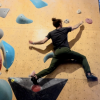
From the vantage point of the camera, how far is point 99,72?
1397 mm

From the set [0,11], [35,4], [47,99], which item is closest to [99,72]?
[47,99]

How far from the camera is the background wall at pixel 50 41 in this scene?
134 cm

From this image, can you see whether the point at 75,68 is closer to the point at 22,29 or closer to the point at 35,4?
the point at 22,29

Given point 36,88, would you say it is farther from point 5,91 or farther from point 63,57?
point 63,57

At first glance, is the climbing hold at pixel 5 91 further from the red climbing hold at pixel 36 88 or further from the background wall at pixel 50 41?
the red climbing hold at pixel 36 88

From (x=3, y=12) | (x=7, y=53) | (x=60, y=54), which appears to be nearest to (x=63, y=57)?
(x=60, y=54)

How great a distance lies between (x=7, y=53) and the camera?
153 centimetres

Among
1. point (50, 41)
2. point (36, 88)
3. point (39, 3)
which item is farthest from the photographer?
point (39, 3)

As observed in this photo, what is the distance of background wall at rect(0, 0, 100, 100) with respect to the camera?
134 cm

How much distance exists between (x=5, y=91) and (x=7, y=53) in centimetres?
44

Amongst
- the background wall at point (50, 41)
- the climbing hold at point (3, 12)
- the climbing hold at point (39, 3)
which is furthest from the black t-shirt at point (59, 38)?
the climbing hold at point (3, 12)

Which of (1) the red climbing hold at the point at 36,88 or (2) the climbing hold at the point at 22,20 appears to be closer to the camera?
(1) the red climbing hold at the point at 36,88

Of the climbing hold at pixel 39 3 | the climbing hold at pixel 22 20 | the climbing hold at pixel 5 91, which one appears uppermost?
the climbing hold at pixel 39 3

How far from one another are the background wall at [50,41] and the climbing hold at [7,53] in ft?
0.15
